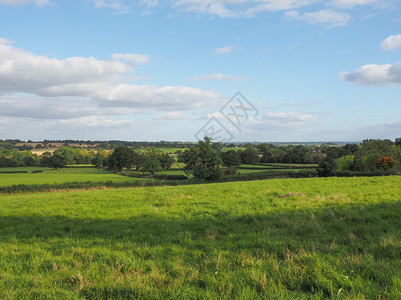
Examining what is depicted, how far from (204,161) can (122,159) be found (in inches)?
1785

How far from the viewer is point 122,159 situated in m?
92.5

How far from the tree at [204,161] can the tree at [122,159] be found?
4119 cm

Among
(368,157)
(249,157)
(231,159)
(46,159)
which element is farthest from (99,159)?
(368,157)

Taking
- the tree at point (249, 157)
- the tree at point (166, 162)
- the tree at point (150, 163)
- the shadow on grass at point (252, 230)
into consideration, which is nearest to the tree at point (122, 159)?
the tree at point (166, 162)

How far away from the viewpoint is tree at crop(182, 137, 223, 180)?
56219mm

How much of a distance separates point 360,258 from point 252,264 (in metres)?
2.17

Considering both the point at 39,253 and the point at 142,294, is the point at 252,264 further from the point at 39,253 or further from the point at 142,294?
the point at 39,253

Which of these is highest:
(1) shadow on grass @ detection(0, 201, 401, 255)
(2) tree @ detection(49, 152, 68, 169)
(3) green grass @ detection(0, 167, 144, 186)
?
(1) shadow on grass @ detection(0, 201, 401, 255)

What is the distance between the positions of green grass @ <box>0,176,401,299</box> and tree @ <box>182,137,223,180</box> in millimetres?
44434

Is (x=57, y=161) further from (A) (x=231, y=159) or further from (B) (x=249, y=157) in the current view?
(B) (x=249, y=157)

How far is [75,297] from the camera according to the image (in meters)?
4.41

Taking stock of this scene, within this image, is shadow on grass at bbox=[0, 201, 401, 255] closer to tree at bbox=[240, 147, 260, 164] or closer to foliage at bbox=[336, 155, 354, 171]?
foliage at bbox=[336, 155, 354, 171]

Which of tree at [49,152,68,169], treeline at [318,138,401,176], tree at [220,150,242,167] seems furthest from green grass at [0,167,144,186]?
treeline at [318,138,401,176]

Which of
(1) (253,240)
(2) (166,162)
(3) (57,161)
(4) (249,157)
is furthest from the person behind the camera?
(4) (249,157)
